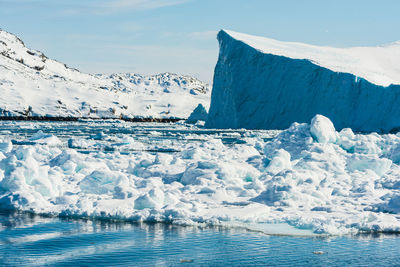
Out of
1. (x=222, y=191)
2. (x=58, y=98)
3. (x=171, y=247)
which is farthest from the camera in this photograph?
(x=58, y=98)

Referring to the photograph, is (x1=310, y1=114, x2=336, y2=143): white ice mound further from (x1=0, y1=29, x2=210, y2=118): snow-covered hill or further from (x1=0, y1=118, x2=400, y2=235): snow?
(x1=0, y1=29, x2=210, y2=118): snow-covered hill

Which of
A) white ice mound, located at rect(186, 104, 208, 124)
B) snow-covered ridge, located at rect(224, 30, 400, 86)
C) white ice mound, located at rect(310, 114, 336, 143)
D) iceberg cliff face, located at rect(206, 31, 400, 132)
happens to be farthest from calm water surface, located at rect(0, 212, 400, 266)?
white ice mound, located at rect(186, 104, 208, 124)

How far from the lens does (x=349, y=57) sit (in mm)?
31078

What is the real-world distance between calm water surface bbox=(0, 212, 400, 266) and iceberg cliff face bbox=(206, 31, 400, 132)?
2202 centimetres

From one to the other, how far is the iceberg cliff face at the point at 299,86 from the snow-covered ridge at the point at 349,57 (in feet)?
0.20

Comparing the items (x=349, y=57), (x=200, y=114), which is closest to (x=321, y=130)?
(x=349, y=57)

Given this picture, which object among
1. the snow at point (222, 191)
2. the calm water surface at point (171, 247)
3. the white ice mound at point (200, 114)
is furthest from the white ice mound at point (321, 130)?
the white ice mound at point (200, 114)

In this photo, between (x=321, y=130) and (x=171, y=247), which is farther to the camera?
(x=321, y=130)

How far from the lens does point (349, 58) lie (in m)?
30.8

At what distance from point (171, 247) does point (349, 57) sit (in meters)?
27.8

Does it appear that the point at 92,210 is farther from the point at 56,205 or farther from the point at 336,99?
the point at 336,99

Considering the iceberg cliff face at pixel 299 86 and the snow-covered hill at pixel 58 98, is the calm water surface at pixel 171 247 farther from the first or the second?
the snow-covered hill at pixel 58 98

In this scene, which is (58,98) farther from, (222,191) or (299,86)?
(222,191)

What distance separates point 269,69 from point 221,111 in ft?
16.3
